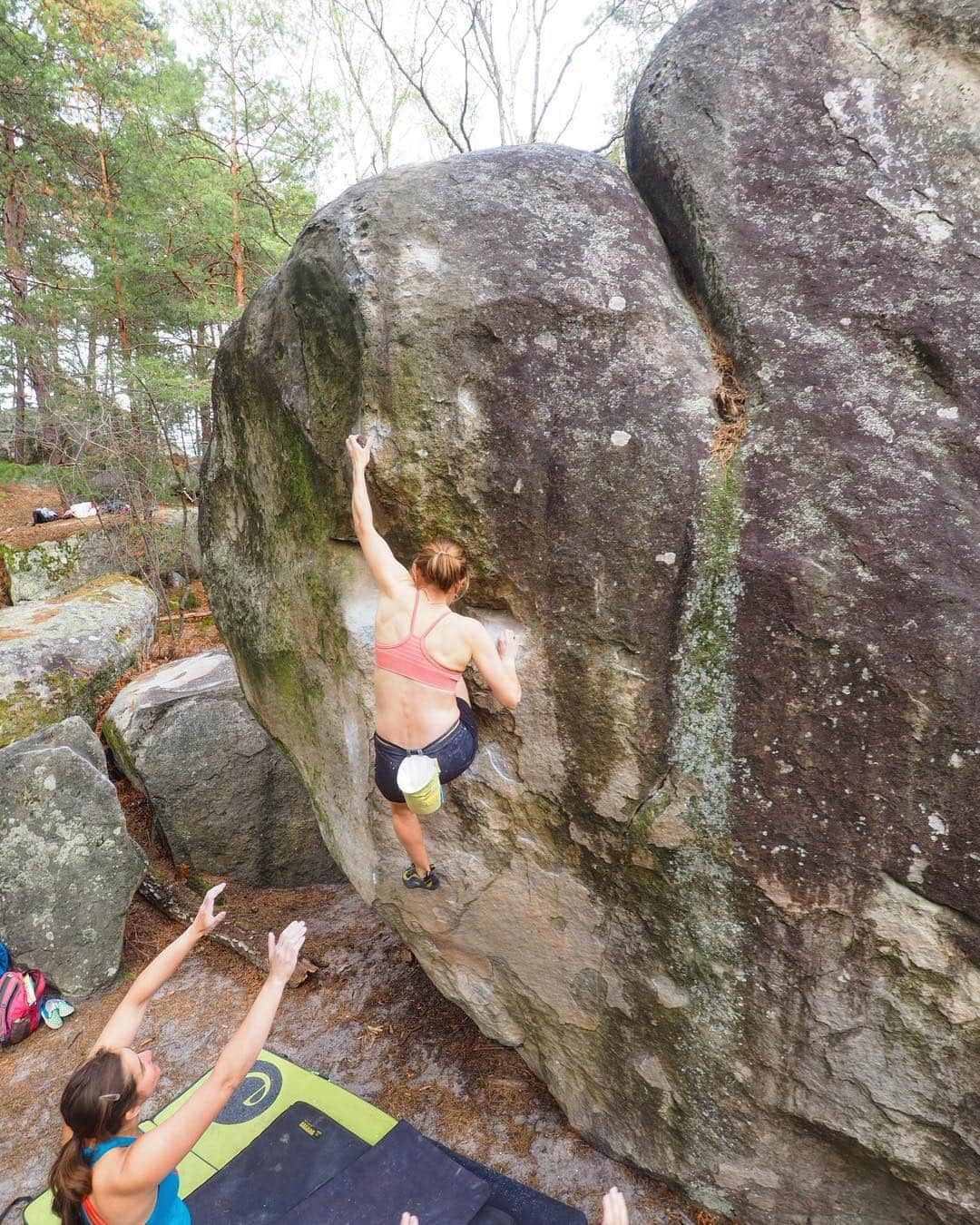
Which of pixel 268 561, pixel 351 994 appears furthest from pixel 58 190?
pixel 351 994

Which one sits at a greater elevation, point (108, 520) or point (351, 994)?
point (108, 520)

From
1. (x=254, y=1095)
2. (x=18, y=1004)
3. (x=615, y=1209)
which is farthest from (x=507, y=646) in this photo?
(x=18, y=1004)

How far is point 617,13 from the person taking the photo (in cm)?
1118

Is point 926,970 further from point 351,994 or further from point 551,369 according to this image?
point 351,994

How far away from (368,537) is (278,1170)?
2.82 meters

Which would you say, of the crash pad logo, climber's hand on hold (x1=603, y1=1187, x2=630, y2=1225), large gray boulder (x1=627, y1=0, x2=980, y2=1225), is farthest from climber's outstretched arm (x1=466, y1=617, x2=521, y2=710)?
the crash pad logo

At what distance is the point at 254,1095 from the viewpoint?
3.57m

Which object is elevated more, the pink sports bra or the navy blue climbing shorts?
the pink sports bra

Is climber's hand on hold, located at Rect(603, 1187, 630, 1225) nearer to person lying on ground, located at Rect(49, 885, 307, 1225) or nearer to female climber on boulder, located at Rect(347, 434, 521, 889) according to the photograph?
person lying on ground, located at Rect(49, 885, 307, 1225)

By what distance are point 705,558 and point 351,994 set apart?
392cm

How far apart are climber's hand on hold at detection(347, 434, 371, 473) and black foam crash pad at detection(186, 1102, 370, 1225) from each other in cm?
294

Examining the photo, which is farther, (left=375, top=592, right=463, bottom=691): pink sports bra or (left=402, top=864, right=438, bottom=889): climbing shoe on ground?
(left=402, top=864, right=438, bottom=889): climbing shoe on ground

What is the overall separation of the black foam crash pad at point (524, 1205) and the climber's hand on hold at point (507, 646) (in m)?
2.12

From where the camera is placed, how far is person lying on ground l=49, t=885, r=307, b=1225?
1924 mm
